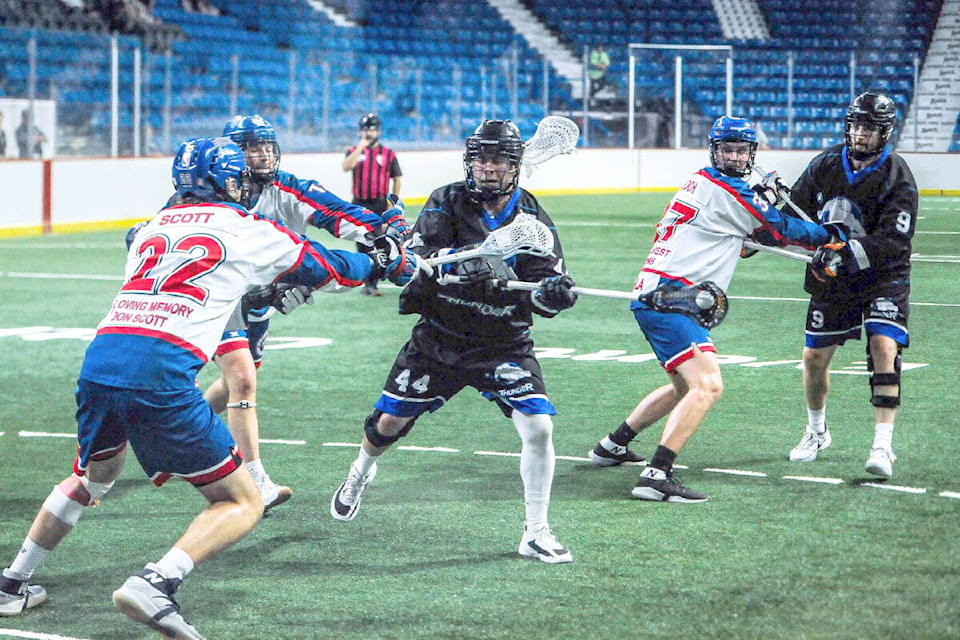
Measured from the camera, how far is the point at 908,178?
6.28 meters

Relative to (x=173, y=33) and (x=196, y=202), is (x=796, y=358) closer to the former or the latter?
(x=196, y=202)

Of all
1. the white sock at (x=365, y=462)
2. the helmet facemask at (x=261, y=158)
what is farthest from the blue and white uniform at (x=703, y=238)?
the helmet facemask at (x=261, y=158)

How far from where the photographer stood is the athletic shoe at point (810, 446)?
6.30 m

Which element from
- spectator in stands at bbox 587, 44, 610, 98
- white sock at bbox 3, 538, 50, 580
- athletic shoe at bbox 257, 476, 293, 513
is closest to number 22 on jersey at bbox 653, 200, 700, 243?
athletic shoe at bbox 257, 476, 293, 513

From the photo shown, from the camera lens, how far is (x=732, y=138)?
5855 mm

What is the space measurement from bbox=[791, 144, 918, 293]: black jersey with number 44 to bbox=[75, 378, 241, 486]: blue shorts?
3.14 meters

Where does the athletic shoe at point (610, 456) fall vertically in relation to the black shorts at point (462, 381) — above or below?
below

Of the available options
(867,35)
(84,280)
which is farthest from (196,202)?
(867,35)

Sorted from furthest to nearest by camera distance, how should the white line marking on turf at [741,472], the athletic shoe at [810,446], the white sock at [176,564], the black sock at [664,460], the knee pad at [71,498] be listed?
the athletic shoe at [810,446] < the white line marking on turf at [741,472] < the black sock at [664,460] < the knee pad at [71,498] < the white sock at [176,564]

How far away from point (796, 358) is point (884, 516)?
376 cm

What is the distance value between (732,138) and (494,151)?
1.26 meters

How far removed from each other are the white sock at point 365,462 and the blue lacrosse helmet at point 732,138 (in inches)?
71.4

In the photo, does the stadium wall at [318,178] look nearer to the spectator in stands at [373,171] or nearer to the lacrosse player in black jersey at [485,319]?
the spectator in stands at [373,171]

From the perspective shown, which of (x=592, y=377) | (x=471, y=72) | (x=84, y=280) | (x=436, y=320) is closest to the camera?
(x=436, y=320)
